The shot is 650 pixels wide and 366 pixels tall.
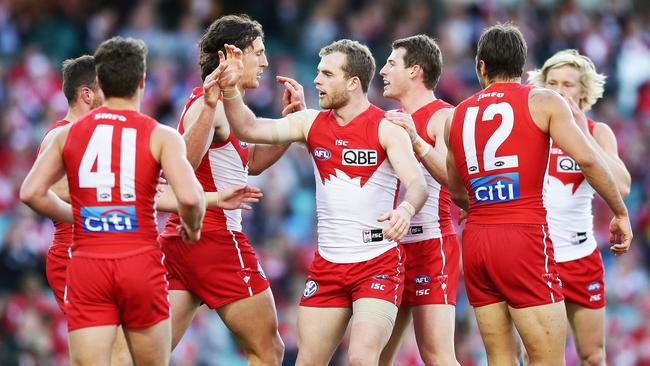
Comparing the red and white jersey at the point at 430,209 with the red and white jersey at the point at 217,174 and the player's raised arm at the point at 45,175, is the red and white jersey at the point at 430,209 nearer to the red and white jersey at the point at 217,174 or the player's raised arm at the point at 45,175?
the red and white jersey at the point at 217,174

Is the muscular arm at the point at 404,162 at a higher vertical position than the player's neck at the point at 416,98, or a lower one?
lower

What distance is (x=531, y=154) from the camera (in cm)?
788

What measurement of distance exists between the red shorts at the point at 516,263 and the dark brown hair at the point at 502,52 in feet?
3.81

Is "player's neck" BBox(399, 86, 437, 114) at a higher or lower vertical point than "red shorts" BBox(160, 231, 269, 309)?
higher

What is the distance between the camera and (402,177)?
8.01m

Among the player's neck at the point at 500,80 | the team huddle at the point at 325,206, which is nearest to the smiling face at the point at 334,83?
the team huddle at the point at 325,206

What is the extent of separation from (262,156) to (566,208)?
276cm

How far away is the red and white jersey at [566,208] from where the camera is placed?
9641 mm

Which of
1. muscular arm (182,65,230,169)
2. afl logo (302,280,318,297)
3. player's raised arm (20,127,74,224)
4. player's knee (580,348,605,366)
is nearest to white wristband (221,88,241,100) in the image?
muscular arm (182,65,230,169)

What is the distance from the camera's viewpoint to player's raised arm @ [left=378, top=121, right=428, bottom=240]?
7633 mm

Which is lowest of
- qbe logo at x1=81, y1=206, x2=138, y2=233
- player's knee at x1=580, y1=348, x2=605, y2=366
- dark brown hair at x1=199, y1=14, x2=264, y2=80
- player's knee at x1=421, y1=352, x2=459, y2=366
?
player's knee at x1=580, y1=348, x2=605, y2=366

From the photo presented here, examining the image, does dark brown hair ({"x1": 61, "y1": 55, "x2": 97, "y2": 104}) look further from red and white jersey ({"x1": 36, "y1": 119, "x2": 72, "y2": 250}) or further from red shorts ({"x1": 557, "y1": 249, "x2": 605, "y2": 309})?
red shorts ({"x1": 557, "y1": 249, "x2": 605, "y2": 309})

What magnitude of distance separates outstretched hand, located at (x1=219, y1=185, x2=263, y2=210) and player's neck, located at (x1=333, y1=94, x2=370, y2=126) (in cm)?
97

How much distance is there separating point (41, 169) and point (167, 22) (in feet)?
39.4
